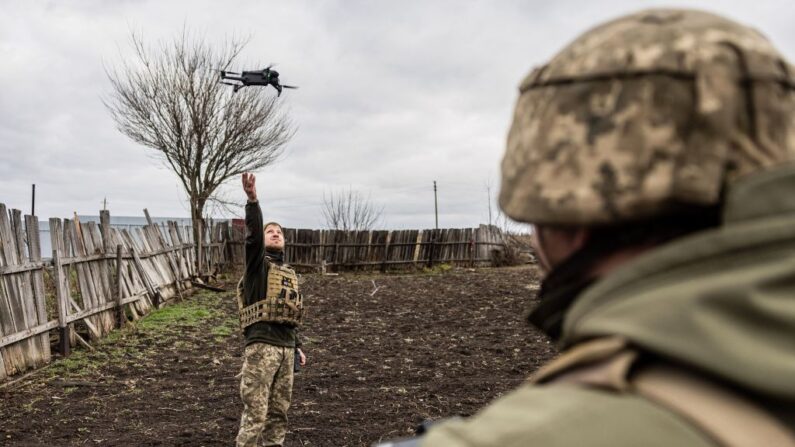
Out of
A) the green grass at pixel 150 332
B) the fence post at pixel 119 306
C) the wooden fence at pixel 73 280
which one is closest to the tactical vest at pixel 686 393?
the wooden fence at pixel 73 280

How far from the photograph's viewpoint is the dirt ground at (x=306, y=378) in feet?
19.3

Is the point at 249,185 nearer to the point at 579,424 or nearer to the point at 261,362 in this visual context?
the point at 261,362

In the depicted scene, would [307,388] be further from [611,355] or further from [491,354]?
[611,355]

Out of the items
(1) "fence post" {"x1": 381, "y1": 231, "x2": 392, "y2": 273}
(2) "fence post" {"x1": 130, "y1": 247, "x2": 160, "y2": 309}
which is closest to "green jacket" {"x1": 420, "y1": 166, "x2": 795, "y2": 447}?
(2) "fence post" {"x1": 130, "y1": 247, "x2": 160, "y2": 309}

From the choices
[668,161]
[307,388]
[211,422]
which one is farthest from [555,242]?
[307,388]

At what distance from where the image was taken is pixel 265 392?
15.8 feet

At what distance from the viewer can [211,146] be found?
72.7 feet

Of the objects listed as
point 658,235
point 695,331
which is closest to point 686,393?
point 695,331

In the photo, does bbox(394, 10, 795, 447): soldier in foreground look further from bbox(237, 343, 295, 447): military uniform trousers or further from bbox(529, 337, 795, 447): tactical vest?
bbox(237, 343, 295, 447): military uniform trousers

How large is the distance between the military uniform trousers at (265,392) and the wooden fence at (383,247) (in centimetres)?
1727

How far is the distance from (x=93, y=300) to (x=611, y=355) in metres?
11.0

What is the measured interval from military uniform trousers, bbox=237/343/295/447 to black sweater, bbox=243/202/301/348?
70mm

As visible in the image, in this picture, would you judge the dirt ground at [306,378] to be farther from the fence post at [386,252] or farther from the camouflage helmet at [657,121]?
the fence post at [386,252]

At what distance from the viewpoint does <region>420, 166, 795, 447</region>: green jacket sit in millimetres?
645
